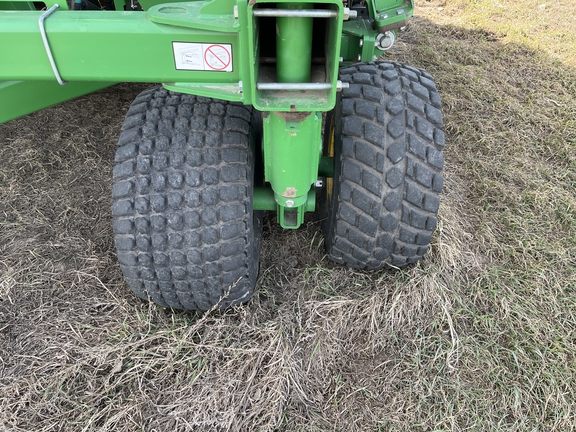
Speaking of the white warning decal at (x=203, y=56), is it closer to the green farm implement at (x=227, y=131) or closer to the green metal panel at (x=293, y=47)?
the green farm implement at (x=227, y=131)

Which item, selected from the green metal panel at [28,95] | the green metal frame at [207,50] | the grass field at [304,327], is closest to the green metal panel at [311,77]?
the green metal frame at [207,50]

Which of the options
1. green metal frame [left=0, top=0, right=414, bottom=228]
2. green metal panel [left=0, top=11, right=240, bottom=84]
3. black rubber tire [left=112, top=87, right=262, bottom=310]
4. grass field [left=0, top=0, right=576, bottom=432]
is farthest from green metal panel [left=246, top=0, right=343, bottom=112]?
grass field [left=0, top=0, right=576, bottom=432]

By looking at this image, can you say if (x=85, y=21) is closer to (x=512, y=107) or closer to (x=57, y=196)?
(x=57, y=196)

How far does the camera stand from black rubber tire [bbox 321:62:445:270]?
210 centimetres

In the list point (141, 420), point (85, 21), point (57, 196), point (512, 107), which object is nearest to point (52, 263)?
point (57, 196)

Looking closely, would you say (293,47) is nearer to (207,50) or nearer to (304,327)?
(207,50)

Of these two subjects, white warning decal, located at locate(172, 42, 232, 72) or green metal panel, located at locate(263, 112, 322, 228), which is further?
green metal panel, located at locate(263, 112, 322, 228)

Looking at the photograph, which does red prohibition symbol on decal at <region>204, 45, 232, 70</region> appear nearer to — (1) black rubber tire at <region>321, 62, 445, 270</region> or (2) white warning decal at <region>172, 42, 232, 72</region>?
(2) white warning decal at <region>172, 42, 232, 72</region>

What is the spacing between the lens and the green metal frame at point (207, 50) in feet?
4.49

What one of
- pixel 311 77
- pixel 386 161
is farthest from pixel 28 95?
pixel 386 161

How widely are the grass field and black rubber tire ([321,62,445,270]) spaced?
36 cm

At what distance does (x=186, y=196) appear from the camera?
201 centimetres

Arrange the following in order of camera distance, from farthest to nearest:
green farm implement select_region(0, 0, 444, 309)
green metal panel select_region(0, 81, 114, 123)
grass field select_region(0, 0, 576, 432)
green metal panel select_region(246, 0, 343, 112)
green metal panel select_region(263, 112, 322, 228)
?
1. green metal panel select_region(0, 81, 114, 123)
2. grass field select_region(0, 0, 576, 432)
3. green metal panel select_region(263, 112, 322, 228)
4. green farm implement select_region(0, 0, 444, 309)
5. green metal panel select_region(246, 0, 343, 112)

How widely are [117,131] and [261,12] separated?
8.96 feet
